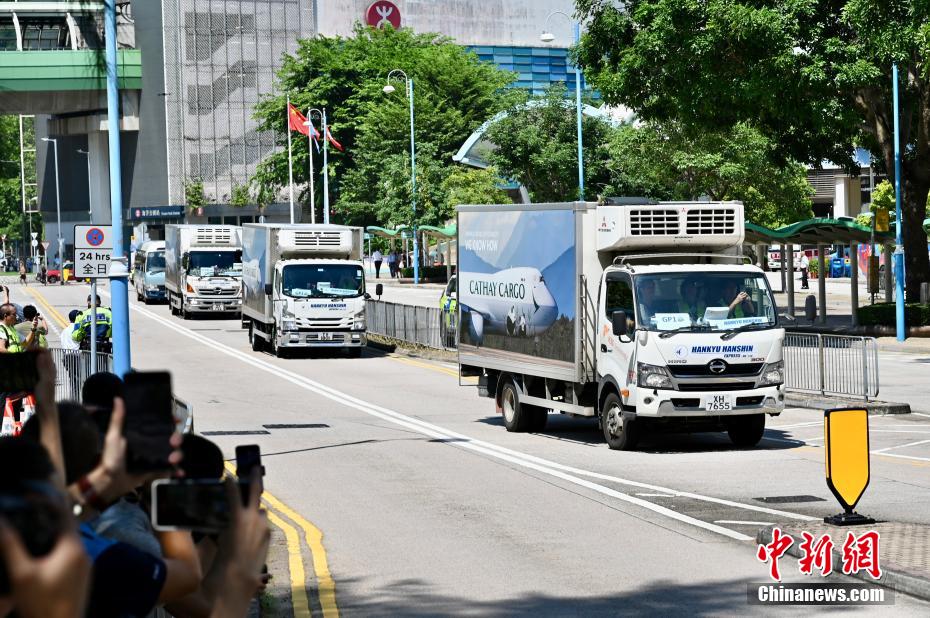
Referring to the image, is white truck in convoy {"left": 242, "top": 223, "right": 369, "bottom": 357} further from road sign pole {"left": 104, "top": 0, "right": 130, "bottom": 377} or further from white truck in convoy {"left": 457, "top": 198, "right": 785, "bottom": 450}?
road sign pole {"left": 104, "top": 0, "right": 130, "bottom": 377}

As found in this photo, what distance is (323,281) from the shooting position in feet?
117

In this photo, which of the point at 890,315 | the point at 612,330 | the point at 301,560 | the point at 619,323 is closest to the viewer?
the point at 301,560

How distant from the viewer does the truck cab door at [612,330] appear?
18219 millimetres

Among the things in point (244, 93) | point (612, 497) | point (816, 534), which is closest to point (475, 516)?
point (612, 497)

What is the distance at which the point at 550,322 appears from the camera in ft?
65.0

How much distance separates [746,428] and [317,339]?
1819cm

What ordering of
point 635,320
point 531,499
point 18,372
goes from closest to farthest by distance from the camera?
1. point 18,372
2. point 531,499
3. point 635,320

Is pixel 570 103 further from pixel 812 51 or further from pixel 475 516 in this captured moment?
pixel 475 516

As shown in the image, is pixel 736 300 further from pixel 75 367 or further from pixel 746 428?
pixel 75 367

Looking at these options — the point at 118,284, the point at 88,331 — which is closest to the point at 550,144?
the point at 88,331

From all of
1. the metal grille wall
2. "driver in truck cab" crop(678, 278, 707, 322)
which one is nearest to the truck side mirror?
"driver in truck cab" crop(678, 278, 707, 322)

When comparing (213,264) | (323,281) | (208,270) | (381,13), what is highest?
(381,13)

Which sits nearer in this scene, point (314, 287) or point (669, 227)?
point (669, 227)

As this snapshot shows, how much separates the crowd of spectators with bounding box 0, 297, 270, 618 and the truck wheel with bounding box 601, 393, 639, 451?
45.7ft
